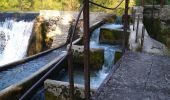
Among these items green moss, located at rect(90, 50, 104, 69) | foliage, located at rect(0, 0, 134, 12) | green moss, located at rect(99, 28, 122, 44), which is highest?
foliage, located at rect(0, 0, 134, 12)

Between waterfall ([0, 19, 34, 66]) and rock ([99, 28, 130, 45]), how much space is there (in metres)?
5.01

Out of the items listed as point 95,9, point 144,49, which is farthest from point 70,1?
point 144,49

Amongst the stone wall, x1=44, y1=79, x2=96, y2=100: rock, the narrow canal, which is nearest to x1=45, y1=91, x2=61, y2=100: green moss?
x1=44, y1=79, x2=96, y2=100: rock

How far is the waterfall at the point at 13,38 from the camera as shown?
13719 millimetres

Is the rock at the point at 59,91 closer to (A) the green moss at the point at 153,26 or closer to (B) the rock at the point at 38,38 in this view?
(A) the green moss at the point at 153,26

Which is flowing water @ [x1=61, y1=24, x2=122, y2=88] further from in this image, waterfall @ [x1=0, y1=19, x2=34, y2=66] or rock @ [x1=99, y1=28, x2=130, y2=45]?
waterfall @ [x1=0, y1=19, x2=34, y2=66]

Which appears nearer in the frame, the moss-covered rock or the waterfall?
the moss-covered rock

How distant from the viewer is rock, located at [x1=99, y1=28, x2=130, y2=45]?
9.61m

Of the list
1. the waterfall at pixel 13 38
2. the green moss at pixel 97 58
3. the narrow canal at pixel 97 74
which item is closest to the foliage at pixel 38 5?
the waterfall at pixel 13 38

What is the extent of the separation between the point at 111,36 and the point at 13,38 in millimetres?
6389

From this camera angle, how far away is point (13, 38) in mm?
14141

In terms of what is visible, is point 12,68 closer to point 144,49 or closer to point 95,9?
point 144,49

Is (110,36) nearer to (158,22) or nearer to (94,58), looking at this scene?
(94,58)

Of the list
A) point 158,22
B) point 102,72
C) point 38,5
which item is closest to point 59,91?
point 102,72
